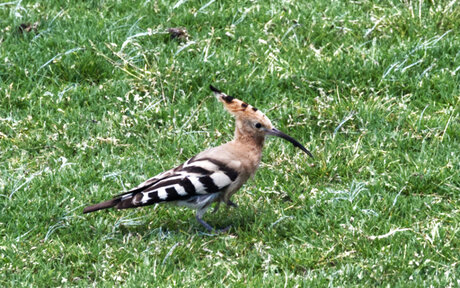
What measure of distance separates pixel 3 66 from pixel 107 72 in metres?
0.91

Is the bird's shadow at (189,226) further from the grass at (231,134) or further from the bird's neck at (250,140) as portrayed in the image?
the bird's neck at (250,140)

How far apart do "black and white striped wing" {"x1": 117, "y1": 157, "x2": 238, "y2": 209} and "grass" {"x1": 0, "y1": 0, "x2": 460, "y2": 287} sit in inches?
10.8

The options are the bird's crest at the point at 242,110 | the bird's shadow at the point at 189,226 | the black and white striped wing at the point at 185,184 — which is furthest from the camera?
the bird's crest at the point at 242,110

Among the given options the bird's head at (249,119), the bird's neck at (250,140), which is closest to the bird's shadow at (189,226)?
the bird's neck at (250,140)

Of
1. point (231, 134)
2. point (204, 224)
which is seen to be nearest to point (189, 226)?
point (204, 224)

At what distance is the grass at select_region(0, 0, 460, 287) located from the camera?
558 cm

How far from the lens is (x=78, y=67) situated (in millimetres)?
7965

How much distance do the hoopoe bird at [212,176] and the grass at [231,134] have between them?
0.77 ft

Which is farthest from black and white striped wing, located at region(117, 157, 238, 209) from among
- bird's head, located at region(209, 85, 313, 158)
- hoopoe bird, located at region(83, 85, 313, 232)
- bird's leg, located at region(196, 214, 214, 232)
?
bird's head, located at region(209, 85, 313, 158)

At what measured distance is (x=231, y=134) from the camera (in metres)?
7.25

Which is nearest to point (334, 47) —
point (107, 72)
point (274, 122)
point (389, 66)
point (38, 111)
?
point (389, 66)

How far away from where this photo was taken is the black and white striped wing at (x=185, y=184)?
5766 mm

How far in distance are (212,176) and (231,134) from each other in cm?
136

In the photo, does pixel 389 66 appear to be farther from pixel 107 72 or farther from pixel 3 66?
pixel 3 66
